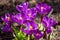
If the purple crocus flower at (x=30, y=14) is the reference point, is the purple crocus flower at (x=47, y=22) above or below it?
below

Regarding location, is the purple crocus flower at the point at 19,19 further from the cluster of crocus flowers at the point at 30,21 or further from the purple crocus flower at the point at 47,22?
the purple crocus flower at the point at 47,22

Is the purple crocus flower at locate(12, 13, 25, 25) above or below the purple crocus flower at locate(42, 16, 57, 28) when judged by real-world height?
above

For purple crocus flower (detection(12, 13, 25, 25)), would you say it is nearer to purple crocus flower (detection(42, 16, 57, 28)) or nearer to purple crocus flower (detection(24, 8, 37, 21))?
purple crocus flower (detection(24, 8, 37, 21))

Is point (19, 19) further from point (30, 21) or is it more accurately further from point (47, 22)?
point (47, 22)

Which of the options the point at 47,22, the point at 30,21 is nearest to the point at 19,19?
the point at 30,21

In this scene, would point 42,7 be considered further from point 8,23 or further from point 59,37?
point 59,37

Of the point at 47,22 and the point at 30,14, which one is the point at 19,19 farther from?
the point at 47,22

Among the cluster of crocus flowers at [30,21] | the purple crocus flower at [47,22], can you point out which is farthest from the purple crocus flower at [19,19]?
the purple crocus flower at [47,22]

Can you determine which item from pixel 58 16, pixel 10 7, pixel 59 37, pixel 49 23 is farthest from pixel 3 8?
pixel 49 23

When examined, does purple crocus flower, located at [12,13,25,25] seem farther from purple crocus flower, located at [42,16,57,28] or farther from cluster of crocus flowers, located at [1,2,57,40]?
purple crocus flower, located at [42,16,57,28]

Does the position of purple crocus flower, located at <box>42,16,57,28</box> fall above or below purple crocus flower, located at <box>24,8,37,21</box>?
below

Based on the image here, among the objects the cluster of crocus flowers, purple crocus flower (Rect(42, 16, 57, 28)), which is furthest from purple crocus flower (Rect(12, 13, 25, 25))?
purple crocus flower (Rect(42, 16, 57, 28))
